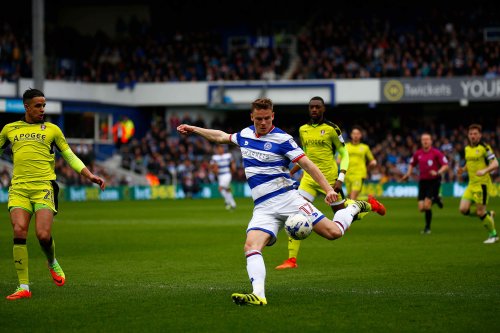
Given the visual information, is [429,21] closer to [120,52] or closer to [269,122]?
[120,52]

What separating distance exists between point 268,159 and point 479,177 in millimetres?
10107

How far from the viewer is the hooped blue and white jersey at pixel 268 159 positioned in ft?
32.8

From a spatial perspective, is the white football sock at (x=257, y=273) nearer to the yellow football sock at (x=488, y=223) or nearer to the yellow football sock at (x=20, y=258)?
the yellow football sock at (x=20, y=258)

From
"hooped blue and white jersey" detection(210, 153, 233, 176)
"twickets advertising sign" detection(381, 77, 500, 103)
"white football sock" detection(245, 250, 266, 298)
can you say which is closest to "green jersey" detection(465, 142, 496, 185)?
"white football sock" detection(245, 250, 266, 298)

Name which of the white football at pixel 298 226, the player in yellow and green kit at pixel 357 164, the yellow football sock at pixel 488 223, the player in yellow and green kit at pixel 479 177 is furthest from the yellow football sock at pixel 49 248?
the player in yellow and green kit at pixel 357 164

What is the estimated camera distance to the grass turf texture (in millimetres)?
8719

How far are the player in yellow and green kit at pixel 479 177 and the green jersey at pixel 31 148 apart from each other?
10.1 m

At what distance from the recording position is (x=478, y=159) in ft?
61.6

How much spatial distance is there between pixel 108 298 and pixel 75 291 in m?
0.87

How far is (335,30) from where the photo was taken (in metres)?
55.3

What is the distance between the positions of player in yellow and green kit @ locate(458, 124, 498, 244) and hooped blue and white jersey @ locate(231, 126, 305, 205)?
906 centimetres

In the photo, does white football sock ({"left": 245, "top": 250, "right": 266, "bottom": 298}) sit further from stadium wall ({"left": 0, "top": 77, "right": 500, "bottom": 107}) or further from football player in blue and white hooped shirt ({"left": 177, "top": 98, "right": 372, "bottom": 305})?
stadium wall ({"left": 0, "top": 77, "right": 500, "bottom": 107})

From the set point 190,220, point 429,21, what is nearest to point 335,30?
point 429,21

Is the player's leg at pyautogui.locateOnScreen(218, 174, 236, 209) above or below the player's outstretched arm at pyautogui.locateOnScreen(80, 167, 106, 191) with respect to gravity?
below
